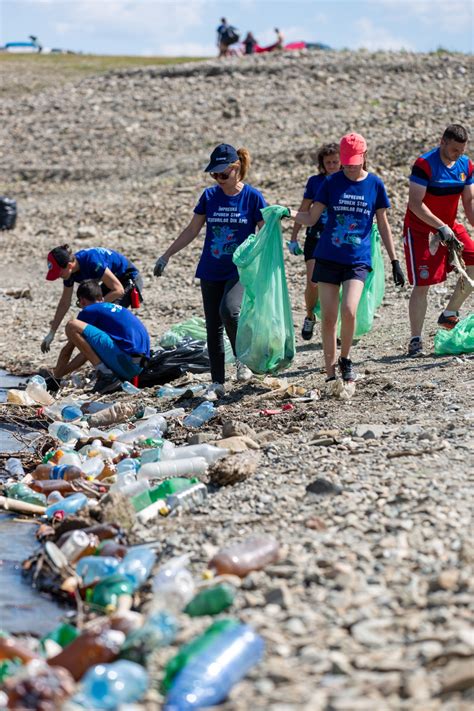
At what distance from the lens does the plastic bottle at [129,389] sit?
339 inches

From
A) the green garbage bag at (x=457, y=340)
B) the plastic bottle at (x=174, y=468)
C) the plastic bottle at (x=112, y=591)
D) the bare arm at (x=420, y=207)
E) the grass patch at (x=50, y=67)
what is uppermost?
the grass patch at (x=50, y=67)

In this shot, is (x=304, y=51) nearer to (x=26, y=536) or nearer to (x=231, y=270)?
(x=231, y=270)

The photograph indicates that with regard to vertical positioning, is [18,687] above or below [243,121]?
below

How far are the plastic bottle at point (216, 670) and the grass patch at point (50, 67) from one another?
2813cm

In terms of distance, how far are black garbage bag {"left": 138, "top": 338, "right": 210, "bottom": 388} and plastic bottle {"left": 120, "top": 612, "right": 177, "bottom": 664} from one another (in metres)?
5.05

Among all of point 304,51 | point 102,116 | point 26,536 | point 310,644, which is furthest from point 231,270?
point 304,51

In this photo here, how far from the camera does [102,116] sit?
25.5 metres

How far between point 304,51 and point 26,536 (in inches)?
958

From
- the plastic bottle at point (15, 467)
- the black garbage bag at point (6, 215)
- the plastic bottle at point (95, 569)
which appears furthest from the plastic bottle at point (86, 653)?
the black garbage bag at point (6, 215)

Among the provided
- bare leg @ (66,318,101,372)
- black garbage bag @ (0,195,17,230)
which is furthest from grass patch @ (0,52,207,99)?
bare leg @ (66,318,101,372)

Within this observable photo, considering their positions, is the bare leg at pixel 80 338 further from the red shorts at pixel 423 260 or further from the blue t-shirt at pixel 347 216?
the red shorts at pixel 423 260

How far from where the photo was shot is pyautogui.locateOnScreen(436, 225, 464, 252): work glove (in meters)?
8.03

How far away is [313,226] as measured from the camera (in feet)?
28.3

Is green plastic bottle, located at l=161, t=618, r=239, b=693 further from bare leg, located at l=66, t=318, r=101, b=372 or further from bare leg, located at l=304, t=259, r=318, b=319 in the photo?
bare leg, located at l=304, t=259, r=318, b=319
